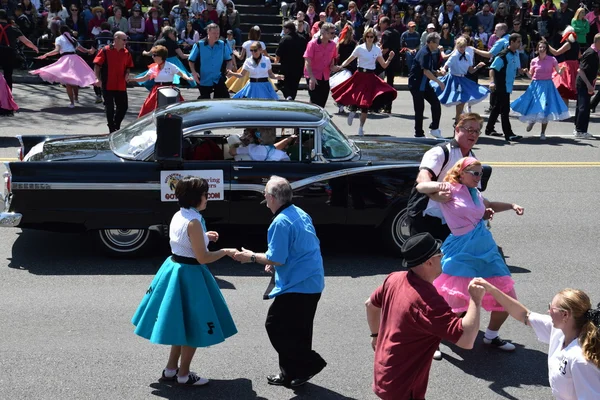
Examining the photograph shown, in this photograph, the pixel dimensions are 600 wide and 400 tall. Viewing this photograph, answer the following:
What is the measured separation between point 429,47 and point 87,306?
9460 mm

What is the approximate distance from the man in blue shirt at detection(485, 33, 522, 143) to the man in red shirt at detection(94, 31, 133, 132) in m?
6.50

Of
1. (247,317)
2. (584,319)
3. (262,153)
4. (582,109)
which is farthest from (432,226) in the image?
(582,109)

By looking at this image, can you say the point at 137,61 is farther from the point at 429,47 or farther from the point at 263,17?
the point at 429,47

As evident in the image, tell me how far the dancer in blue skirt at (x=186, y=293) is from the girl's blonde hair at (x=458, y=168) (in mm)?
1906

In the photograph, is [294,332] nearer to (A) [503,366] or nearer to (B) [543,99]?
(A) [503,366]

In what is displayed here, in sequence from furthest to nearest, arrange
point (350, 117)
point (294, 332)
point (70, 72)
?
point (70, 72)
point (350, 117)
point (294, 332)

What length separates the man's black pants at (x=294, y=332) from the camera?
6.61 metres

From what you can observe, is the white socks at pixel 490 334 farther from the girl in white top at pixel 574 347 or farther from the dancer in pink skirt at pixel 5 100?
the dancer in pink skirt at pixel 5 100

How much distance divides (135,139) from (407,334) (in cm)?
529

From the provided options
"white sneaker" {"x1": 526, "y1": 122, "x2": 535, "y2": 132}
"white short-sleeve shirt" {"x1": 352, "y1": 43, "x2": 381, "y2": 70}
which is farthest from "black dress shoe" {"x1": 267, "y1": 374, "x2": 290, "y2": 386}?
"white sneaker" {"x1": 526, "y1": 122, "x2": 535, "y2": 132}

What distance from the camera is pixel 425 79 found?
634 inches

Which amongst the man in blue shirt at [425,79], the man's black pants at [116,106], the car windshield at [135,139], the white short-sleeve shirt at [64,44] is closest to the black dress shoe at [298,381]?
the car windshield at [135,139]

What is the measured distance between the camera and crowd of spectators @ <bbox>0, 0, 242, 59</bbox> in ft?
79.0

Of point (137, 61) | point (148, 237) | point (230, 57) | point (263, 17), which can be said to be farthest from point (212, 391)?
point (263, 17)
